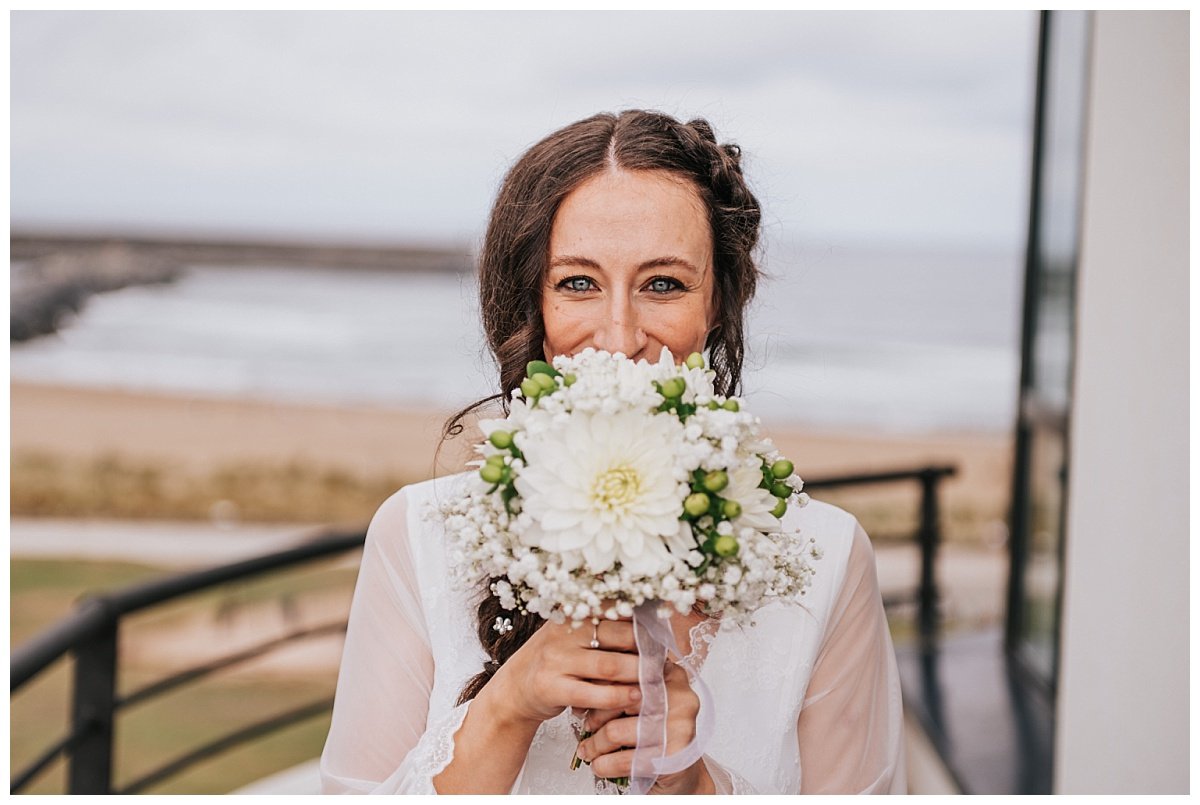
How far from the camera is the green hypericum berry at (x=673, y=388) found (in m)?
1.20

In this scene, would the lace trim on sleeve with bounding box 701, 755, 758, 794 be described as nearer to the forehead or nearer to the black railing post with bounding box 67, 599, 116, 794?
the forehead

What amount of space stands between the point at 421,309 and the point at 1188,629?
44.7ft

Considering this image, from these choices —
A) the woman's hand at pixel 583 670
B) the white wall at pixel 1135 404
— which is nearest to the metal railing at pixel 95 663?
the woman's hand at pixel 583 670

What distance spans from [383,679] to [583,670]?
407 mm

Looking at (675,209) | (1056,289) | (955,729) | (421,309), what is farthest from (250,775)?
(421,309)

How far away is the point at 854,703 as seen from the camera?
5.33 feet

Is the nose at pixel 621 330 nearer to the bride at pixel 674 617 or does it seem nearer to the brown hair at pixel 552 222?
the bride at pixel 674 617

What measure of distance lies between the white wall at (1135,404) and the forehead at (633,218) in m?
1.12

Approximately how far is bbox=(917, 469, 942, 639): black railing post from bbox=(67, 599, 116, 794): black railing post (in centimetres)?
356

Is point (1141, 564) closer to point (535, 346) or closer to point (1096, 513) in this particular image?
point (1096, 513)

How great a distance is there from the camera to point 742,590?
1.19 meters

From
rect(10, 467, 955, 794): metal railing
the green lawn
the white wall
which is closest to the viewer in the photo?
rect(10, 467, 955, 794): metal railing

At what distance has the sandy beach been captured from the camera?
10.6 m

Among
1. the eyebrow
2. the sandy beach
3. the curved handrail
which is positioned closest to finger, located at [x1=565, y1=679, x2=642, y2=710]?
the eyebrow
